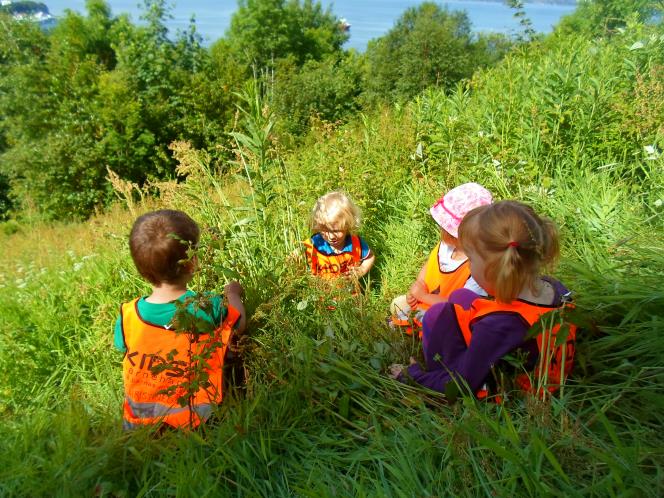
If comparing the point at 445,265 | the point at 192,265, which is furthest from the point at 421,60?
the point at 192,265

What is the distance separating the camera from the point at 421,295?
2590 millimetres

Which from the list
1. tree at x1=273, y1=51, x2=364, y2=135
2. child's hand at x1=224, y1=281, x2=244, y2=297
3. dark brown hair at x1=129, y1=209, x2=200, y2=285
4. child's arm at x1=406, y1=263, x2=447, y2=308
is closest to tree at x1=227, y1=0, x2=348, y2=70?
tree at x1=273, y1=51, x2=364, y2=135

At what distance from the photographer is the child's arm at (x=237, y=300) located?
Answer: 97.5 inches

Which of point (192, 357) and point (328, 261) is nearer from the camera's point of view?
point (192, 357)

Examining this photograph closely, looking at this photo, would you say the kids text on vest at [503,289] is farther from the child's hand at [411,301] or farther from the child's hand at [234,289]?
the child's hand at [234,289]

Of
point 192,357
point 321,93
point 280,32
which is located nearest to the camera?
point 192,357

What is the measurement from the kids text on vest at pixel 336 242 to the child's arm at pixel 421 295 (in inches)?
19.0

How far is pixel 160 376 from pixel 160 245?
1.89 ft

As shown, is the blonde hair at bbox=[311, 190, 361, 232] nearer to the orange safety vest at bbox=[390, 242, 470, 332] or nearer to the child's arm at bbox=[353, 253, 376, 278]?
the child's arm at bbox=[353, 253, 376, 278]

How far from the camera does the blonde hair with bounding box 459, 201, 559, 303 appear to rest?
69.6 inches

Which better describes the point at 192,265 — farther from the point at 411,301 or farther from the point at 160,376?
the point at 411,301

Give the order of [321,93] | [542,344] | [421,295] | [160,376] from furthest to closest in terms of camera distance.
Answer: [321,93] → [421,295] → [160,376] → [542,344]

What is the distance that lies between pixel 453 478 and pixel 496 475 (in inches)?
5.1

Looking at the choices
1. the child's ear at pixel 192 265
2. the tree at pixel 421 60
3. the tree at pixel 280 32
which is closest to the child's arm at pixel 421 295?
the child's ear at pixel 192 265
